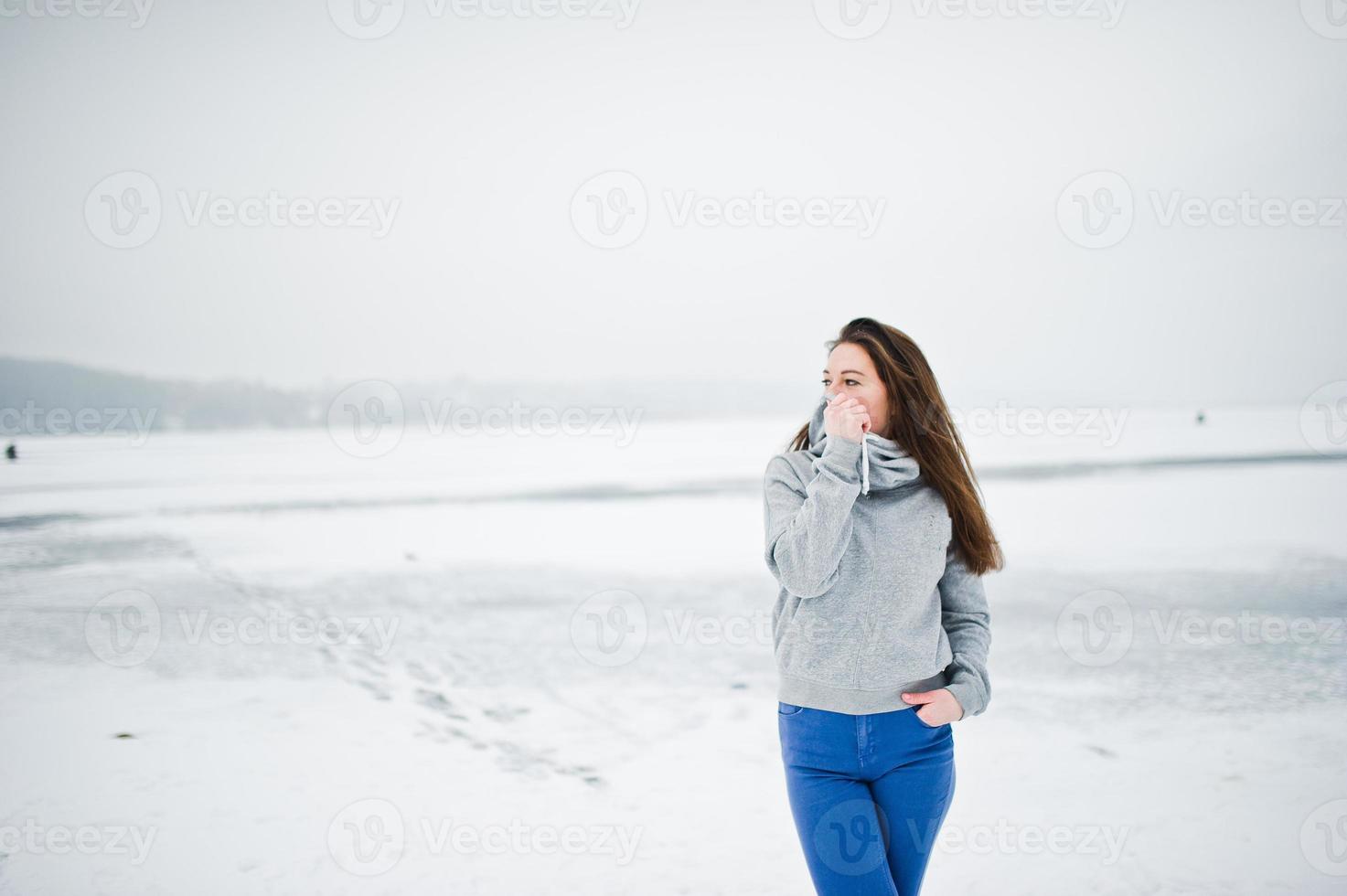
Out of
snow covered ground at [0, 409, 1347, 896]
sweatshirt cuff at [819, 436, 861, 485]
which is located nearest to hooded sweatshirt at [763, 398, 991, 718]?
sweatshirt cuff at [819, 436, 861, 485]

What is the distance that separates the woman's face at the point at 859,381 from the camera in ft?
5.36

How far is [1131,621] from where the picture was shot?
19.8 feet

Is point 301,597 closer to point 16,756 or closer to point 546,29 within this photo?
point 16,756

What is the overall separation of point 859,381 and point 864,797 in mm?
850

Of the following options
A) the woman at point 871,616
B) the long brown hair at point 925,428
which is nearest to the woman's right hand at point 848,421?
the woman at point 871,616

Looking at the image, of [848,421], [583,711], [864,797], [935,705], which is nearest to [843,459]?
[848,421]

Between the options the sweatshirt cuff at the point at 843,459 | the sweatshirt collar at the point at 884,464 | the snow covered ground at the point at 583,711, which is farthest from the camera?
the snow covered ground at the point at 583,711

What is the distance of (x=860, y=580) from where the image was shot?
1556mm

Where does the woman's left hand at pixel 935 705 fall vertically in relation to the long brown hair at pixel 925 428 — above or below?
below

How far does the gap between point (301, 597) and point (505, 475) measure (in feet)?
35.3

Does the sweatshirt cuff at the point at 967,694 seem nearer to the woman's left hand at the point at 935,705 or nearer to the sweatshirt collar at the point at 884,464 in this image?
the woman's left hand at the point at 935,705

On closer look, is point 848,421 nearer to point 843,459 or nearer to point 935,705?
point 843,459

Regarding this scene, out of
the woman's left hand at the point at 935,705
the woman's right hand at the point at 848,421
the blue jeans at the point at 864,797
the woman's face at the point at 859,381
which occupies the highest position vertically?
the woman's face at the point at 859,381

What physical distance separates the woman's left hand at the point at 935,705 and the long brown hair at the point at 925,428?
0.30 m
